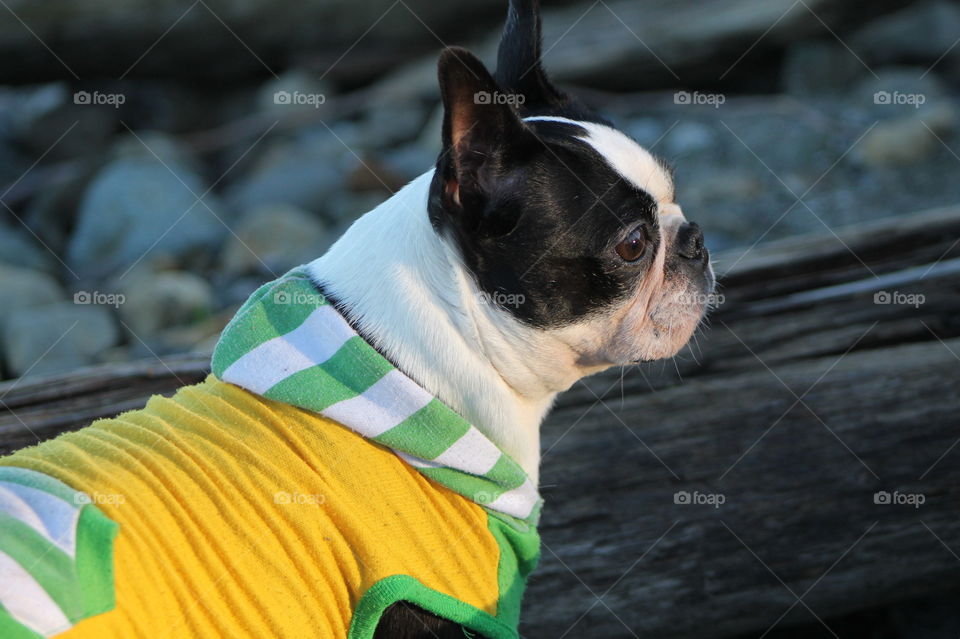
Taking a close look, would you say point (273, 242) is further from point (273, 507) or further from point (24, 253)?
point (273, 507)

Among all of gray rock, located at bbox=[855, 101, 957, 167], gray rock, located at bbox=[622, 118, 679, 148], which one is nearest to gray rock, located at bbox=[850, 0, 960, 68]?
gray rock, located at bbox=[855, 101, 957, 167]

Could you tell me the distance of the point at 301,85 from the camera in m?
8.88

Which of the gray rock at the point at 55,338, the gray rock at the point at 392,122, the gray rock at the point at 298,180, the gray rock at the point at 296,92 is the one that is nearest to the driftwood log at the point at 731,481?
the gray rock at the point at 55,338

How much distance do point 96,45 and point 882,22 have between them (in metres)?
5.90

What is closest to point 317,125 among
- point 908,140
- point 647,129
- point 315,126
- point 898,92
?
point 315,126

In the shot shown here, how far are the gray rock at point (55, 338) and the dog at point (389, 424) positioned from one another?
3471mm

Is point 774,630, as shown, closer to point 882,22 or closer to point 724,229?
point 724,229

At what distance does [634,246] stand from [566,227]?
0.21m

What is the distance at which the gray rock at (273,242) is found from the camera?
267 inches

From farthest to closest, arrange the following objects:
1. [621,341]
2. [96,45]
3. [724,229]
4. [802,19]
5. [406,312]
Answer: [96,45], [802,19], [724,229], [621,341], [406,312]

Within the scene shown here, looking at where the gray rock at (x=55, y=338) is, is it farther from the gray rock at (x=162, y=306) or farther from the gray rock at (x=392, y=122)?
the gray rock at (x=392, y=122)

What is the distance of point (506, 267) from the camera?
2.61 meters

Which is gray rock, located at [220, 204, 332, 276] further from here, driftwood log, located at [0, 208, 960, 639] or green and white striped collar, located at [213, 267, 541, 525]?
green and white striped collar, located at [213, 267, 541, 525]

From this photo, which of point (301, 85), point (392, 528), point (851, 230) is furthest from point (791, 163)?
point (392, 528)
